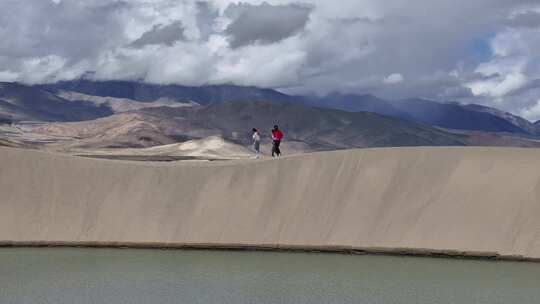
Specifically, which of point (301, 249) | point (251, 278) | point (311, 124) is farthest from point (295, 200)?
point (311, 124)

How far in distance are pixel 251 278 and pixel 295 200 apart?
882 cm

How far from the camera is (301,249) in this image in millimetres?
29172

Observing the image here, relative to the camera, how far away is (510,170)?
3097 centimetres

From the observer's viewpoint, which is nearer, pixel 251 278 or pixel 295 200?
pixel 251 278

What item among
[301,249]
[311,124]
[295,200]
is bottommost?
[301,249]

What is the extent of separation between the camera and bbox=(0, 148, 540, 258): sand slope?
94.4 ft

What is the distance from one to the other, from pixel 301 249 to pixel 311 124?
14988 centimetres

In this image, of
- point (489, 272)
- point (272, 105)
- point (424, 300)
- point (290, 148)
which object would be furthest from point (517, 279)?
point (272, 105)

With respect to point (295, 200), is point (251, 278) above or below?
below

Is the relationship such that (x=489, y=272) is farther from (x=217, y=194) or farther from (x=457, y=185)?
(x=217, y=194)

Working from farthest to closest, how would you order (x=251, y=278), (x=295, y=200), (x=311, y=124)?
(x=311, y=124) → (x=295, y=200) → (x=251, y=278)

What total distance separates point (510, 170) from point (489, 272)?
7.60 metres

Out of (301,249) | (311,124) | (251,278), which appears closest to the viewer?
Answer: (251,278)

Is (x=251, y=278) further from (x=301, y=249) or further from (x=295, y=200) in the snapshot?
(x=295, y=200)
